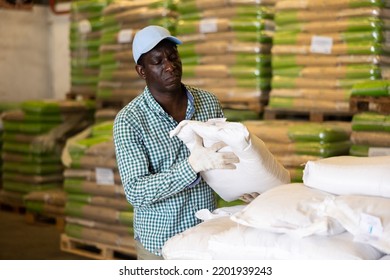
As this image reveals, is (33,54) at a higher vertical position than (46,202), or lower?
higher

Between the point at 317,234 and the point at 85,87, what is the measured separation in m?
5.77

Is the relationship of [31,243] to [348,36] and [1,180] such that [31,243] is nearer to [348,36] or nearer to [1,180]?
[1,180]

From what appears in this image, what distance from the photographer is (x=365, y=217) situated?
2549mm

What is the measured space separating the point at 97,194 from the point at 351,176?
12.6ft

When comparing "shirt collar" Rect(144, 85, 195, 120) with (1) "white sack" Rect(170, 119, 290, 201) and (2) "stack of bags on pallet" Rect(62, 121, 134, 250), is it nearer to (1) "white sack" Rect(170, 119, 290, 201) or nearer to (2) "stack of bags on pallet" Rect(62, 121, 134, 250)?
(1) "white sack" Rect(170, 119, 290, 201)

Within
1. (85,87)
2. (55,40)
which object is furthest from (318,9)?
(55,40)

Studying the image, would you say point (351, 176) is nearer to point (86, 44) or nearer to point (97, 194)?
point (97, 194)

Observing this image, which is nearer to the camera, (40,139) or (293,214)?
(293,214)

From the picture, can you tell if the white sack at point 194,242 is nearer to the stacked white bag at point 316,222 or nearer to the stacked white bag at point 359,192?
the stacked white bag at point 316,222

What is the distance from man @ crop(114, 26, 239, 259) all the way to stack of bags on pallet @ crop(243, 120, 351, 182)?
6.47 feet

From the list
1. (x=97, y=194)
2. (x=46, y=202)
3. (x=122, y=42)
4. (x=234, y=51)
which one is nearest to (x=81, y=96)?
(x=46, y=202)

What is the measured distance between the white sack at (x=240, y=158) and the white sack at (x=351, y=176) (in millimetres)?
258

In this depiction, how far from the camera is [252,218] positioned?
278 cm

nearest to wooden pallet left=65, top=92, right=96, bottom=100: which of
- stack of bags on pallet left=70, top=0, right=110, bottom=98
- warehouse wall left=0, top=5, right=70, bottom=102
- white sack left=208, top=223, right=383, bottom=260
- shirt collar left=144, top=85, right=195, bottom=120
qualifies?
stack of bags on pallet left=70, top=0, right=110, bottom=98
